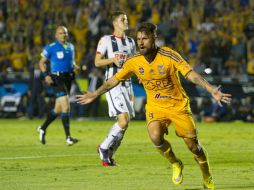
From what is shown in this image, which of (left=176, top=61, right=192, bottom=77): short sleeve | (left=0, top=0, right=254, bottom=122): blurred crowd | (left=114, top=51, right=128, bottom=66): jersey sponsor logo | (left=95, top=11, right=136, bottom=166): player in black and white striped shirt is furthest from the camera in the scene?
(left=0, top=0, right=254, bottom=122): blurred crowd

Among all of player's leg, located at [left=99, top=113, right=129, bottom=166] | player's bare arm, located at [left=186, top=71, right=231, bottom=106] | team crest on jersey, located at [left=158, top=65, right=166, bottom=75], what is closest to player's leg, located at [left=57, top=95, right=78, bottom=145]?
player's leg, located at [left=99, top=113, right=129, bottom=166]

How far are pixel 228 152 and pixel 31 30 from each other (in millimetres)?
18189

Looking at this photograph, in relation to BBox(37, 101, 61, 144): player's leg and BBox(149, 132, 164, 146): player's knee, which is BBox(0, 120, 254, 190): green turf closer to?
BBox(37, 101, 61, 144): player's leg

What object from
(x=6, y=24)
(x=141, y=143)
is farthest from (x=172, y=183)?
(x=6, y=24)

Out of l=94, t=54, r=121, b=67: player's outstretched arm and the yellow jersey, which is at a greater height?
the yellow jersey

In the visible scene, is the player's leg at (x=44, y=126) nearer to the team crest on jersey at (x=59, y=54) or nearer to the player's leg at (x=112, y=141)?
the team crest on jersey at (x=59, y=54)

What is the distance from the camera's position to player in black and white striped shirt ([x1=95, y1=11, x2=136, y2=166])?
14250 mm

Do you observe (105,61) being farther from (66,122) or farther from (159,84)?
(66,122)

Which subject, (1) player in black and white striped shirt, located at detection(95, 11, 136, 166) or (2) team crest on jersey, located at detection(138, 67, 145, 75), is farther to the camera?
(1) player in black and white striped shirt, located at detection(95, 11, 136, 166)

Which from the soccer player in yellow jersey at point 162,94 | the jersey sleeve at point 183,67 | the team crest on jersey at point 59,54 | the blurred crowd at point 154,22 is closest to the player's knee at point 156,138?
the soccer player in yellow jersey at point 162,94

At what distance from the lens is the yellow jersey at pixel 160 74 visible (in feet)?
36.1

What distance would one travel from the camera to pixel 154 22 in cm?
3244

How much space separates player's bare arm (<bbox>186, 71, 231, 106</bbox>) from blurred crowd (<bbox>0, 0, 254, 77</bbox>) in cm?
1690

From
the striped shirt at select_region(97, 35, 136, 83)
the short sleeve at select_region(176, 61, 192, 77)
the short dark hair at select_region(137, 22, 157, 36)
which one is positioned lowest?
the striped shirt at select_region(97, 35, 136, 83)
